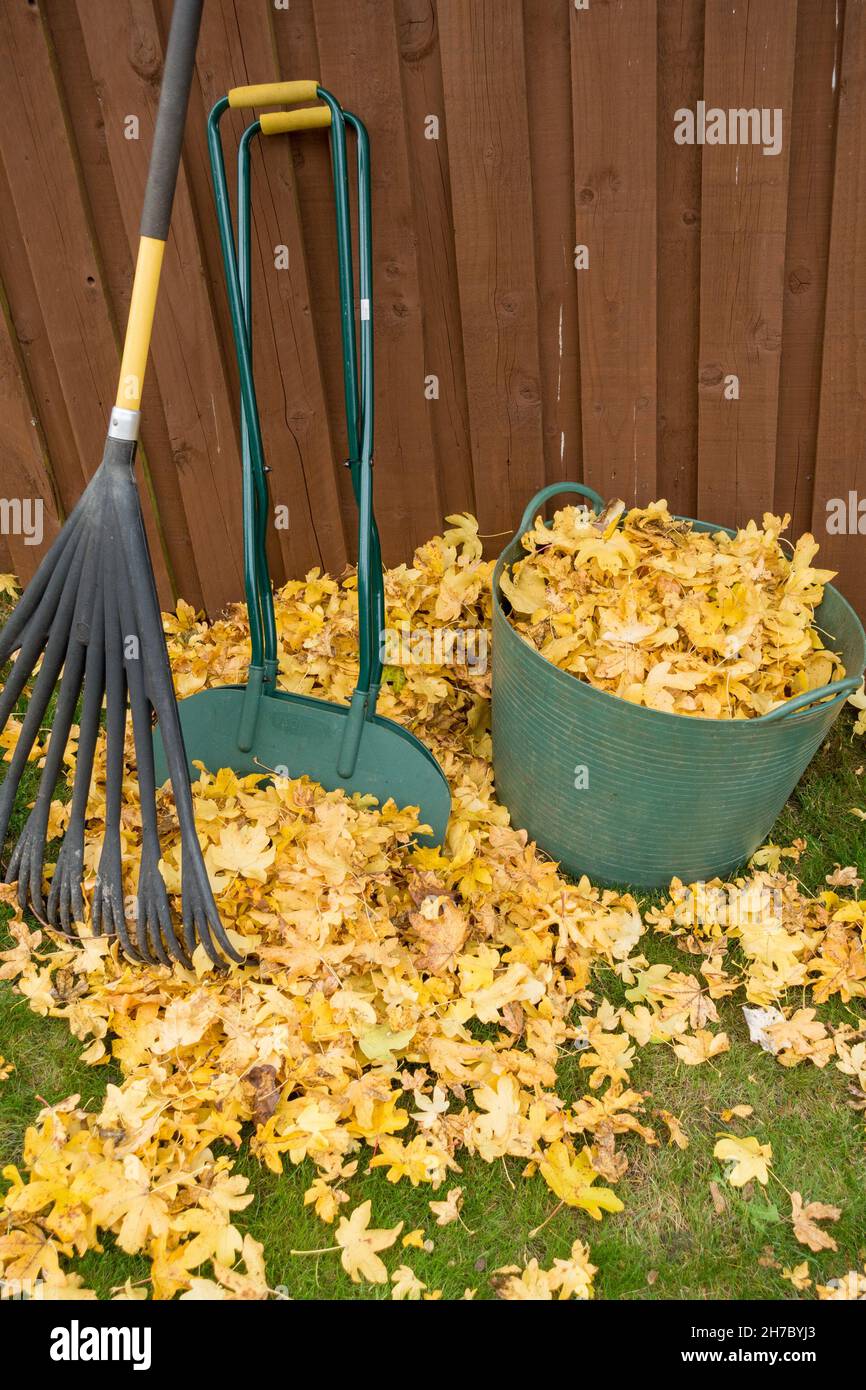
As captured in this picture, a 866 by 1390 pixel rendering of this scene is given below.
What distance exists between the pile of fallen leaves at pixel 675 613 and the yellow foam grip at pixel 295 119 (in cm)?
115

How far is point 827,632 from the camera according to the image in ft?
8.12

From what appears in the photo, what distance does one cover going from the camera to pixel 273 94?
2.26 metres

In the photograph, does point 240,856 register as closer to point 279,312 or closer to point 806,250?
point 279,312

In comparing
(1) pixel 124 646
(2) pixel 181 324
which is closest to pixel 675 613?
(1) pixel 124 646

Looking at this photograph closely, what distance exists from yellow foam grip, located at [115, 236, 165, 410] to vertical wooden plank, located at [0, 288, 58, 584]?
42.8 inches

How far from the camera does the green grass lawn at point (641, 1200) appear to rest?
1773 mm

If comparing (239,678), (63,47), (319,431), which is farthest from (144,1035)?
(63,47)

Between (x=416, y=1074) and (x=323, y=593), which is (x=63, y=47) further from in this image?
(x=416, y=1074)

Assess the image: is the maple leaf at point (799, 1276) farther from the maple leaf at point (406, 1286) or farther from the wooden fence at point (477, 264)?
the wooden fence at point (477, 264)

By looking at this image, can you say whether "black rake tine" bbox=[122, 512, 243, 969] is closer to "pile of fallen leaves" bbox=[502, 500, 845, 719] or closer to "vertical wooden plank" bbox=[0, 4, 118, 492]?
"pile of fallen leaves" bbox=[502, 500, 845, 719]

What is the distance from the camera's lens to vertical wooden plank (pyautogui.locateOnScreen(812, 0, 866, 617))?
234cm

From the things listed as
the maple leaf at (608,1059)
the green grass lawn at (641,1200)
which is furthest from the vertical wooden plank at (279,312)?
the maple leaf at (608,1059)

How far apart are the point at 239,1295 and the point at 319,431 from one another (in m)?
2.24

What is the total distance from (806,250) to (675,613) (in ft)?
3.58
